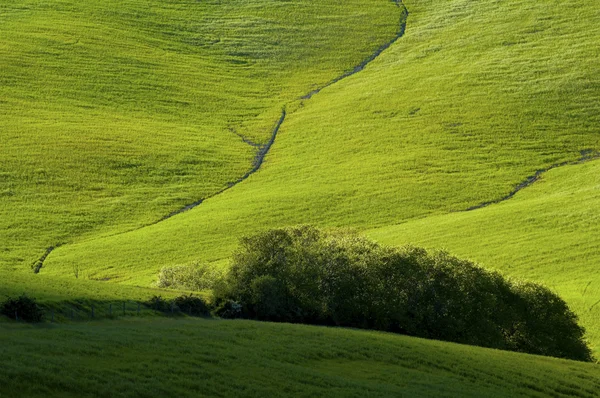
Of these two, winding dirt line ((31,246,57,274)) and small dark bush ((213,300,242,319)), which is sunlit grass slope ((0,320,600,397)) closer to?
small dark bush ((213,300,242,319))

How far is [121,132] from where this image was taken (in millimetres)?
103500

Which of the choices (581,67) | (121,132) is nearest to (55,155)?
(121,132)

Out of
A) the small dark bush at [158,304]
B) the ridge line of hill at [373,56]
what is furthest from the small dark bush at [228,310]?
the ridge line of hill at [373,56]

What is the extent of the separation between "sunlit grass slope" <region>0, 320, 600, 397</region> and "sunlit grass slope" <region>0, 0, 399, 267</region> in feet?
123

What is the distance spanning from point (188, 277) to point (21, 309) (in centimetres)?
2480

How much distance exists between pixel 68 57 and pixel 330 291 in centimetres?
8369

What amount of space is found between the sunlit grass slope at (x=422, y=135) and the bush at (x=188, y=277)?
6306 millimetres

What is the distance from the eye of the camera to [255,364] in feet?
111

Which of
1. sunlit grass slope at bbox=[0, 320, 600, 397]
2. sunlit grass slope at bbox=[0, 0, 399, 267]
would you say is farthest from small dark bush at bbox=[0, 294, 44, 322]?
sunlit grass slope at bbox=[0, 0, 399, 267]

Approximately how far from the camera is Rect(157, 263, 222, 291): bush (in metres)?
59.5

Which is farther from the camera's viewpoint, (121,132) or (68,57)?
(68,57)

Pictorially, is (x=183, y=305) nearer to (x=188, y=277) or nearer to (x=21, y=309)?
(x=21, y=309)

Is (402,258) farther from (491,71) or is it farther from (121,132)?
(491,71)

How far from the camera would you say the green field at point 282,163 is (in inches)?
1425
